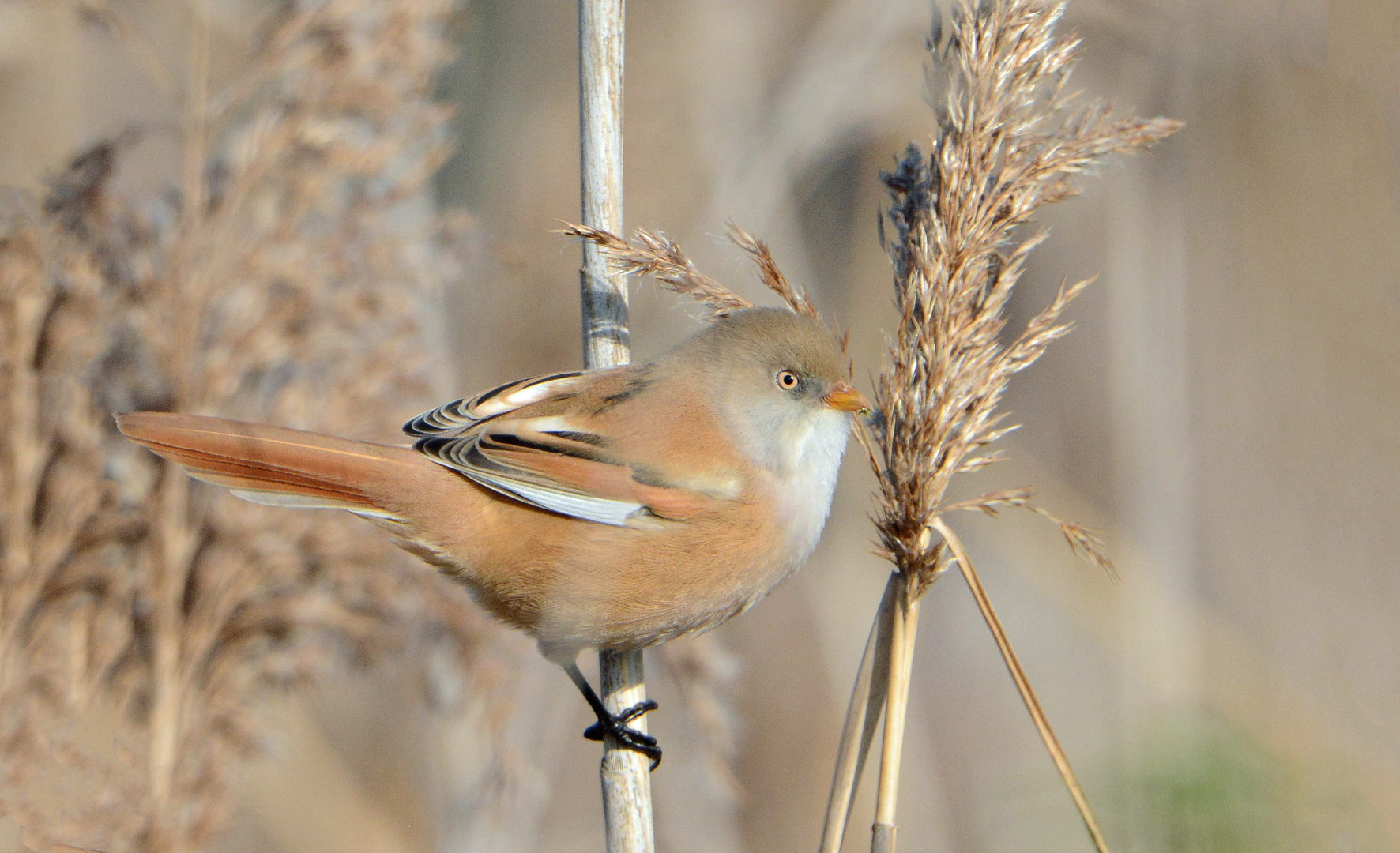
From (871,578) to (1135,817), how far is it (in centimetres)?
109

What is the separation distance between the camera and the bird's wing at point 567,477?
2.05m

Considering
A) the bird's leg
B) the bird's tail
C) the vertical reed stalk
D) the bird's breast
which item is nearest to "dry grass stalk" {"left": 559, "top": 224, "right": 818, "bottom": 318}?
the vertical reed stalk

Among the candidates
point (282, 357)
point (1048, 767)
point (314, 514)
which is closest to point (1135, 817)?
point (1048, 767)

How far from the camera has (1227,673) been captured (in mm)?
2963

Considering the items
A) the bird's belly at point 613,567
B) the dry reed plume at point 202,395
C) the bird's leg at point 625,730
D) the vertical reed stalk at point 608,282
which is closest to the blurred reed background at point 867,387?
the dry reed plume at point 202,395

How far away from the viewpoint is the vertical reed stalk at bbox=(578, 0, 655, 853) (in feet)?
6.19

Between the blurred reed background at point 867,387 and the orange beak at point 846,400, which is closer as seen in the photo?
the orange beak at point 846,400

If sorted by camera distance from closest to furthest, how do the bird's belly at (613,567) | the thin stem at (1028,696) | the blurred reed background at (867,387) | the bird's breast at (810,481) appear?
the thin stem at (1028,696) < the bird's belly at (613,567) < the bird's breast at (810,481) < the blurred reed background at (867,387)

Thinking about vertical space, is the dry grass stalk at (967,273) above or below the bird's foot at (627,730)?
above

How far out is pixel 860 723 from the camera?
1598 millimetres

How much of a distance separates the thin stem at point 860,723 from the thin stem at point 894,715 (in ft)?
0.07

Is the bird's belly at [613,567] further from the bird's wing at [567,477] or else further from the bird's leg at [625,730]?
the bird's leg at [625,730]

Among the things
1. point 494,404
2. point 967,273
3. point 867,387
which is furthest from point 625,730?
point 867,387

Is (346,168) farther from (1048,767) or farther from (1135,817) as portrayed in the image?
(1048,767)
